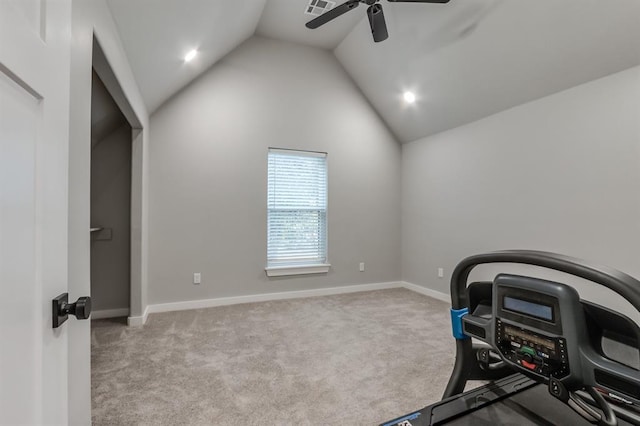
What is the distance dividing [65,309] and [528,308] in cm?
122

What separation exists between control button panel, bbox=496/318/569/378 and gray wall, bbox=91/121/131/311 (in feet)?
12.0

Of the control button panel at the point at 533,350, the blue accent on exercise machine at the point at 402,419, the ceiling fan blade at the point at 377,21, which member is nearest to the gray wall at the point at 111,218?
the ceiling fan blade at the point at 377,21

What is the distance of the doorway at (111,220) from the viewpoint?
10.6 ft

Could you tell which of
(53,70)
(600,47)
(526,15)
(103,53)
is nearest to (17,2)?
(53,70)

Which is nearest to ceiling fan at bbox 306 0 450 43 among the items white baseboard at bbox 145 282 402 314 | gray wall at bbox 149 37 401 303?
gray wall at bbox 149 37 401 303

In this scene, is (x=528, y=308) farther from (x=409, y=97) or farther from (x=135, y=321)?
(x=409, y=97)

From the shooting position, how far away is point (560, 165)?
9.39 feet

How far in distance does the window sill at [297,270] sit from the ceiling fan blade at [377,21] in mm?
2856

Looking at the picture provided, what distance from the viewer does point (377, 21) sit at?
2.75 meters

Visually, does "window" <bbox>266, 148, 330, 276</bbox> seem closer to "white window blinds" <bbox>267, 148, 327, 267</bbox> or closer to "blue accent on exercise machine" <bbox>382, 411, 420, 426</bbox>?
"white window blinds" <bbox>267, 148, 327, 267</bbox>

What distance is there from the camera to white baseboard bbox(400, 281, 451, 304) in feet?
13.1

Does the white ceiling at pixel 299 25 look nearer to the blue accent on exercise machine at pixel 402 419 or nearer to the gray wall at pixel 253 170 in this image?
the gray wall at pixel 253 170

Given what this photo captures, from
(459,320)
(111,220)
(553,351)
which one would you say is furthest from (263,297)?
(553,351)

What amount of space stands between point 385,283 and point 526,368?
13.0ft
